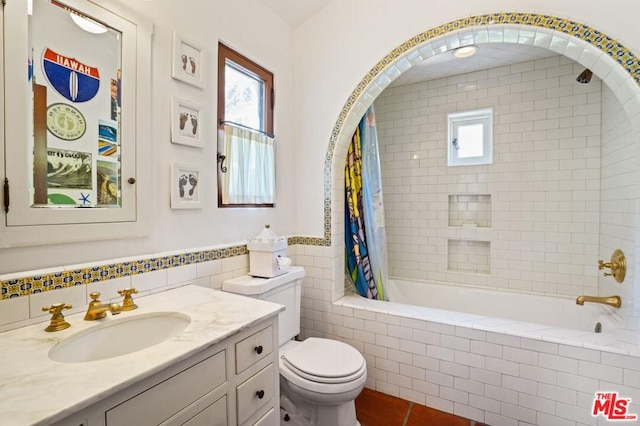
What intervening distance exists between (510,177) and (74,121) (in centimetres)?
317

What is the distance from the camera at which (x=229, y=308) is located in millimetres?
1269

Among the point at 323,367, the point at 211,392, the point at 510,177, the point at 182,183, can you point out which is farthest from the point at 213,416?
the point at 510,177

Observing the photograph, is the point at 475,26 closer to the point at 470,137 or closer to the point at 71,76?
the point at 470,137

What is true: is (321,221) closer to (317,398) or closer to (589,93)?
(317,398)

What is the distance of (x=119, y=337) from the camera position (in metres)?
1.15

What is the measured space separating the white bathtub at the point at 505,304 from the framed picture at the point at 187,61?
2137 mm

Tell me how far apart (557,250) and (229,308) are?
2810 millimetres

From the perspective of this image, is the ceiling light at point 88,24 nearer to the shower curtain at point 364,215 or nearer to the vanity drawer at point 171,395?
the vanity drawer at point 171,395

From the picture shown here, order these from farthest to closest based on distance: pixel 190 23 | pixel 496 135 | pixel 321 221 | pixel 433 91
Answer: pixel 433 91
pixel 496 135
pixel 321 221
pixel 190 23

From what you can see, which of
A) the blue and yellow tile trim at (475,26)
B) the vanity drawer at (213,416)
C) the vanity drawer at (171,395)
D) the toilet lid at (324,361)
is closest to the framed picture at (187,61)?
the blue and yellow tile trim at (475,26)

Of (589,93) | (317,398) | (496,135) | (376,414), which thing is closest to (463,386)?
(376,414)

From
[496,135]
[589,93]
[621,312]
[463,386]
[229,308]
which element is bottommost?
[463,386]

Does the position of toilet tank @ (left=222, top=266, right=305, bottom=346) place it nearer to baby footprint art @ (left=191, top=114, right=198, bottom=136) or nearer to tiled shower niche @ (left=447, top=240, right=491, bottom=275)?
baby footprint art @ (left=191, top=114, right=198, bottom=136)

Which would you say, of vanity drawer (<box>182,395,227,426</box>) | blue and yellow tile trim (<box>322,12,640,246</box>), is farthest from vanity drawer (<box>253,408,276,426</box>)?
blue and yellow tile trim (<box>322,12,640,246</box>)
